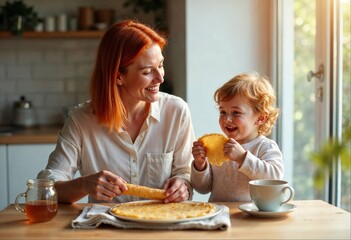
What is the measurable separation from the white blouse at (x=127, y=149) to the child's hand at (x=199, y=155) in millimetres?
165

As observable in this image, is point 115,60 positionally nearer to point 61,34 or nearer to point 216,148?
point 216,148

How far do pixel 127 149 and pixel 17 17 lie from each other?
2.17 metres

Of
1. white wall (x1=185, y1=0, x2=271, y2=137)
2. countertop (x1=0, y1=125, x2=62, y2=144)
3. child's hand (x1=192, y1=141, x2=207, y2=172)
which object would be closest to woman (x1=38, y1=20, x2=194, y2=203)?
child's hand (x1=192, y1=141, x2=207, y2=172)

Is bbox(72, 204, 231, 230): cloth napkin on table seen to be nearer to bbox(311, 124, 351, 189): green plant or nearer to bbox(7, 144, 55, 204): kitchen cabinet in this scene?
bbox(311, 124, 351, 189): green plant

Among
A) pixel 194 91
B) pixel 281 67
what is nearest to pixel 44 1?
pixel 194 91

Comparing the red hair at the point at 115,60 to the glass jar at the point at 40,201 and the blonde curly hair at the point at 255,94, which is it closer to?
the blonde curly hair at the point at 255,94

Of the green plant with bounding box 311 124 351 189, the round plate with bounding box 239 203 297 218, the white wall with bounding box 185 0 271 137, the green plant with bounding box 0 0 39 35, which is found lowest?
the round plate with bounding box 239 203 297 218

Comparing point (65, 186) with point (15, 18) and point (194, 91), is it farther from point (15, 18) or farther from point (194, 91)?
point (15, 18)

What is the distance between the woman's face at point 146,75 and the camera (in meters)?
2.10

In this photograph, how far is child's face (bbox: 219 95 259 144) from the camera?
1973mm

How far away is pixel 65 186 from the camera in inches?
73.5

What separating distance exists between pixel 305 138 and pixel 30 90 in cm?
213

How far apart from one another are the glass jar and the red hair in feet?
1.81

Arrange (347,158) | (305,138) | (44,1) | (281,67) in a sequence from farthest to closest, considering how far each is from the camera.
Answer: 1. (44,1)
2. (281,67)
3. (305,138)
4. (347,158)
